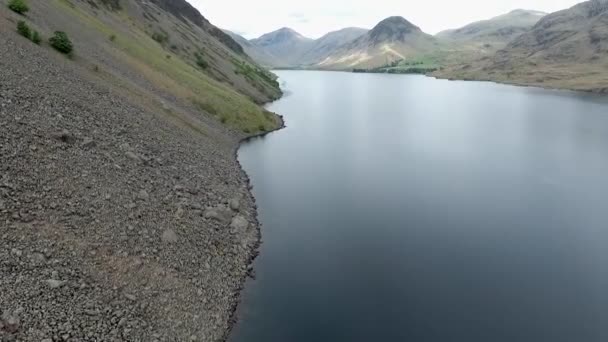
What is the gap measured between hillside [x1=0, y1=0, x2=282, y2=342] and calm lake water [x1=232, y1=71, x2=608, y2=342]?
403 cm

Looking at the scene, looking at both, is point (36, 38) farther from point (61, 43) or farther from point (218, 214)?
point (218, 214)

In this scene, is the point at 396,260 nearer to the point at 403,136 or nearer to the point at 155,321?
the point at 155,321

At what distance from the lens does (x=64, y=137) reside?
3453 centimetres

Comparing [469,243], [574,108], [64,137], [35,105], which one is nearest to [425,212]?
[469,243]

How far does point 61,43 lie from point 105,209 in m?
34.1

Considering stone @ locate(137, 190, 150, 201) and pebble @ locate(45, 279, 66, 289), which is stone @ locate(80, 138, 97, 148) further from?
pebble @ locate(45, 279, 66, 289)

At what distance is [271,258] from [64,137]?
1978 cm

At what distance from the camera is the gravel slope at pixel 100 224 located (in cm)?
2244

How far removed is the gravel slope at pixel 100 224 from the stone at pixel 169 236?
0.40ft

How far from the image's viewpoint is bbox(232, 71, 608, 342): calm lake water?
28.8 m

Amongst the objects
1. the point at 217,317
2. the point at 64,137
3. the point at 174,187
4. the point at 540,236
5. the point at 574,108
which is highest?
the point at 574,108

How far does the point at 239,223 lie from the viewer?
39.6 m

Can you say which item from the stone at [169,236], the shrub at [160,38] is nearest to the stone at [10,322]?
the stone at [169,236]

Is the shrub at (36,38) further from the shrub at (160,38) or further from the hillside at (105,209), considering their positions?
the shrub at (160,38)
